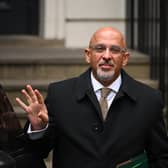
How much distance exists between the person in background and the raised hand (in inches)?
3.3

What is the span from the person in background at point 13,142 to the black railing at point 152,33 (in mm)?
3937

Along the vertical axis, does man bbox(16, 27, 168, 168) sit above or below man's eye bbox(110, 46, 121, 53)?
below

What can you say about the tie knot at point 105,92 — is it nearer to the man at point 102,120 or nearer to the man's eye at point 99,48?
the man at point 102,120

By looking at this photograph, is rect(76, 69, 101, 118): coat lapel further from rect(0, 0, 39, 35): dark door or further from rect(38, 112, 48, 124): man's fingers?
rect(0, 0, 39, 35): dark door

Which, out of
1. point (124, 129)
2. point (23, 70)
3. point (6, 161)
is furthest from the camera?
point (23, 70)

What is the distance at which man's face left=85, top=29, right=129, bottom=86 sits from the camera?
134 inches

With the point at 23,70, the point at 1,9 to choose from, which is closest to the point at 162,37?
the point at 23,70

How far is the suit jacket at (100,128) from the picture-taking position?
3.43 metres

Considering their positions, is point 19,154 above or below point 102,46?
below

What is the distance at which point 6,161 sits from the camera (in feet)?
9.71

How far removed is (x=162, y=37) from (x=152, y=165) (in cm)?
378

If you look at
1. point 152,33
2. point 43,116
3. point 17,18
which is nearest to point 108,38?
point 43,116

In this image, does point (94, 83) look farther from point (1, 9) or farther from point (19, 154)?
point (1, 9)

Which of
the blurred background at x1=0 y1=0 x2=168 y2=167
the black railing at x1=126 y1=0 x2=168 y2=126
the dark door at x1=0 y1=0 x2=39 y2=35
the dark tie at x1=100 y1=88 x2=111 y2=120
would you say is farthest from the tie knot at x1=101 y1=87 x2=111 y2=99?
the dark door at x1=0 y1=0 x2=39 y2=35
